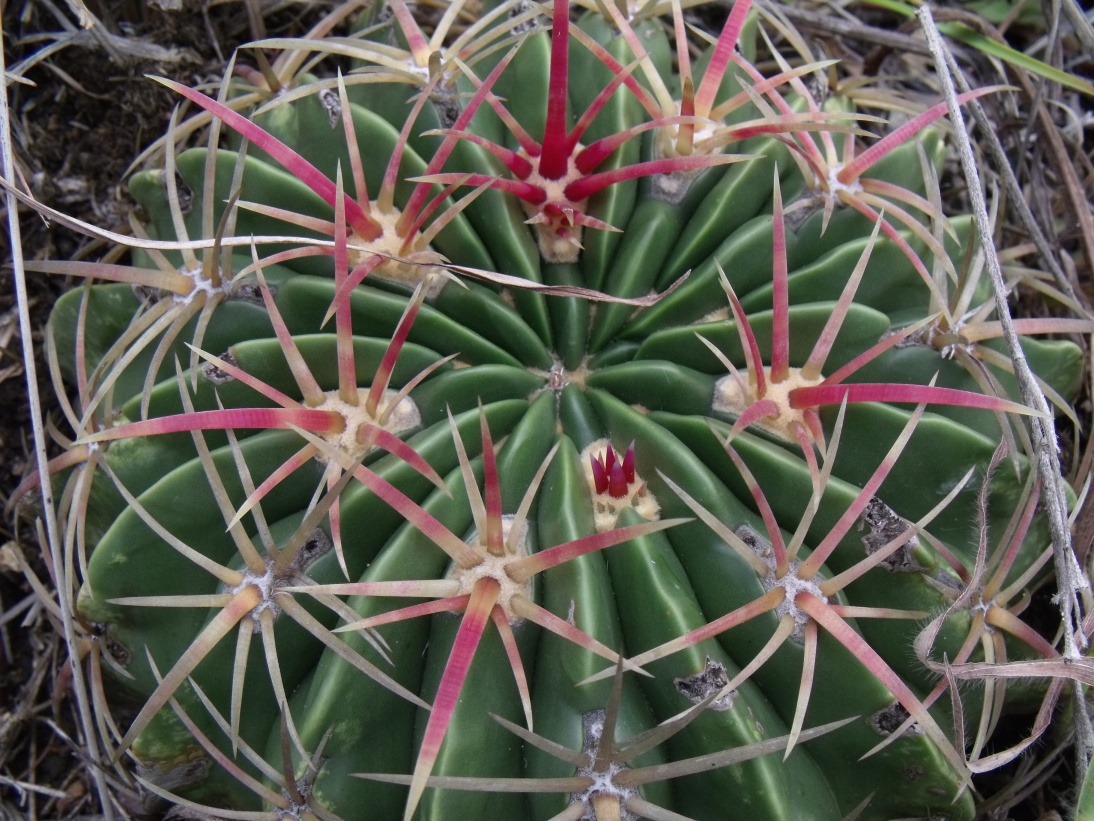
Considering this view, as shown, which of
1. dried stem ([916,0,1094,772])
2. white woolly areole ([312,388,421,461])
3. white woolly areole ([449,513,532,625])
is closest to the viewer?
white woolly areole ([449,513,532,625])

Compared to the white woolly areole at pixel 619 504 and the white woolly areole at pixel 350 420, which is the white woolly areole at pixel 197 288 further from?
the white woolly areole at pixel 619 504

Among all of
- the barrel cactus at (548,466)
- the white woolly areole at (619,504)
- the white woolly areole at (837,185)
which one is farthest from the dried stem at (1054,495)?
the white woolly areole at (619,504)

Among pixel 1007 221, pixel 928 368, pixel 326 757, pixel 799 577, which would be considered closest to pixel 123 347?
pixel 326 757

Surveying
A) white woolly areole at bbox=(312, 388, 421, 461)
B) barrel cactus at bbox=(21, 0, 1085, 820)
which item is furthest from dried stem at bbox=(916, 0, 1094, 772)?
white woolly areole at bbox=(312, 388, 421, 461)

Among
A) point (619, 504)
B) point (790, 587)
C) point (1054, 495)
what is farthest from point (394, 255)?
A: point (1054, 495)

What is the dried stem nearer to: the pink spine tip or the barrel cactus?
the barrel cactus

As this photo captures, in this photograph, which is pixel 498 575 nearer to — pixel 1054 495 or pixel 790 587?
pixel 790 587

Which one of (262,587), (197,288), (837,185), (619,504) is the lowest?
(262,587)

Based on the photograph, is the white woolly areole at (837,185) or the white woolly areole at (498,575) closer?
the white woolly areole at (498,575)

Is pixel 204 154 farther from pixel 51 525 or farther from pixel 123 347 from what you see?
pixel 51 525
